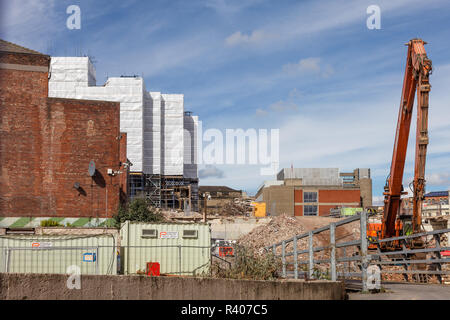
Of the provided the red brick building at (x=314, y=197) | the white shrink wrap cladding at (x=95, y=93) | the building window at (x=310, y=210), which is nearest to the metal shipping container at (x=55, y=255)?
the white shrink wrap cladding at (x=95, y=93)

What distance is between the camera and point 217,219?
190ft

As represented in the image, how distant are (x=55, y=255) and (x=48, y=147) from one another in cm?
2587

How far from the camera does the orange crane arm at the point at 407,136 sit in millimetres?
23188

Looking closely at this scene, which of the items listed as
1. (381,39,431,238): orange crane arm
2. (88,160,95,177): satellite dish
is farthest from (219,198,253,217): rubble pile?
(381,39,431,238): orange crane arm

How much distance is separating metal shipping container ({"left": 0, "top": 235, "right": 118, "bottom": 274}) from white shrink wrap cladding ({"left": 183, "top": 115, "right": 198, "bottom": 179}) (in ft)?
207

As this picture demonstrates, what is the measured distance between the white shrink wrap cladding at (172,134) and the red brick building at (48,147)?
105 feet

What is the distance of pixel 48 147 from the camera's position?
139 ft

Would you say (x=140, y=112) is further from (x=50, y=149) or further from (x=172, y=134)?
(x=50, y=149)

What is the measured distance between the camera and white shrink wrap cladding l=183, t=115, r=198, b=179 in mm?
82125

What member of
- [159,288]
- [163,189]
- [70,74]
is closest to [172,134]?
[163,189]

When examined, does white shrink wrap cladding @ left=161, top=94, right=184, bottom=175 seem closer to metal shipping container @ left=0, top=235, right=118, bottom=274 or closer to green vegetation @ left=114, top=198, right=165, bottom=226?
green vegetation @ left=114, top=198, right=165, bottom=226

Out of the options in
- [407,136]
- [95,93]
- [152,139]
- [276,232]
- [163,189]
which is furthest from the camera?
[152,139]
